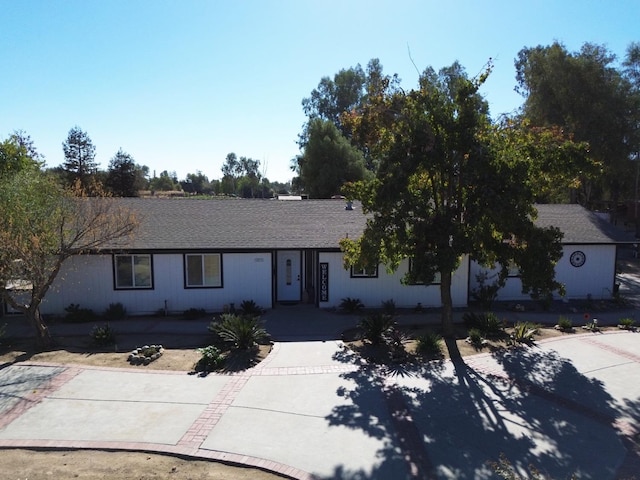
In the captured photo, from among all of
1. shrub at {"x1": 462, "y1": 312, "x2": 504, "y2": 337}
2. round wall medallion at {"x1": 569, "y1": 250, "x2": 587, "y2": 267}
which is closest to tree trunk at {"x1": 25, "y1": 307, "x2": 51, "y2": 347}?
shrub at {"x1": 462, "y1": 312, "x2": 504, "y2": 337}

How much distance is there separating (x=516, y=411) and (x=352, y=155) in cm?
3846

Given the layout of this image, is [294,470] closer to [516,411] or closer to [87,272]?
[516,411]

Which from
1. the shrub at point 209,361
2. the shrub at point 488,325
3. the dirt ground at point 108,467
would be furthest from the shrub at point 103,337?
the shrub at point 488,325

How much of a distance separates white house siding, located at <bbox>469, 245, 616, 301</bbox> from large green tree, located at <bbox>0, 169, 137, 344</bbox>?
49.2ft

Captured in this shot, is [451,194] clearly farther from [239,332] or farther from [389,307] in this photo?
[239,332]

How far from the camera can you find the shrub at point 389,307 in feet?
57.5

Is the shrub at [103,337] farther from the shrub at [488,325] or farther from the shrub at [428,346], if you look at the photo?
the shrub at [488,325]

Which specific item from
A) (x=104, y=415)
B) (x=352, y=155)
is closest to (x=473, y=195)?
(x=104, y=415)

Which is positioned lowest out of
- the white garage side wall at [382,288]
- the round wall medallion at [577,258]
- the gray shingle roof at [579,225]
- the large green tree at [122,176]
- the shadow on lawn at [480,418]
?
the shadow on lawn at [480,418]

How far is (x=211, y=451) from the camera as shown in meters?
7.96

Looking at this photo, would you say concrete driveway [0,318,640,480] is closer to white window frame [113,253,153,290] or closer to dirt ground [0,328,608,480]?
dirt ground [0,328,608,480]

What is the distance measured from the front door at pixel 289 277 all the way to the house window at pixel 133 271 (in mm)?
4853

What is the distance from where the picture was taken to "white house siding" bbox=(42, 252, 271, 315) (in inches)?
666

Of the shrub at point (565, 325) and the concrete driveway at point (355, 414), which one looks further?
the shrub at point (565, 325)
